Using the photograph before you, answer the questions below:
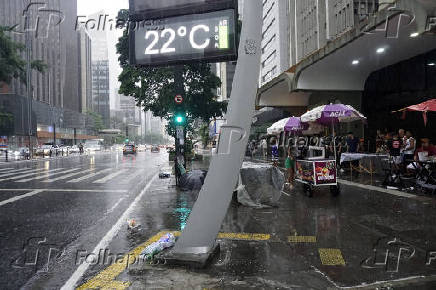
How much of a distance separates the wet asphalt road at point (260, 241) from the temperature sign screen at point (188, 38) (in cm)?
417

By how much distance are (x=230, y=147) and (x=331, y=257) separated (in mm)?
2163

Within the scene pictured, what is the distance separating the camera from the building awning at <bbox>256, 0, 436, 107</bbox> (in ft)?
38.7

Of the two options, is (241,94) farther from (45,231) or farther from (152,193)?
(152,193)

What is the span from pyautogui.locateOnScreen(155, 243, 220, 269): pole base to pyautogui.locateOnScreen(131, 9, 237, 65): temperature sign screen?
624cm

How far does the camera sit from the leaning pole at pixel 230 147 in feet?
15.6

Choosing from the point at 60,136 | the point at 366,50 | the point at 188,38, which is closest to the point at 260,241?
the point at 188,38

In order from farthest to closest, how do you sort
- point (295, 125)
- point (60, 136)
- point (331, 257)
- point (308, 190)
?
point (60, 136)
point (295, 125)
point (308, 190)
point (331, 257)

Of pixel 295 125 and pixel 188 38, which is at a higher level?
pixel 188 38

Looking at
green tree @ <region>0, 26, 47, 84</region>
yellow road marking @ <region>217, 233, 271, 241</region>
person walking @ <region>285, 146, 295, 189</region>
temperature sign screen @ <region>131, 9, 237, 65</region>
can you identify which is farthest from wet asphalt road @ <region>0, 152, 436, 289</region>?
green tree @ <region>0, 26, 47, 84</region>

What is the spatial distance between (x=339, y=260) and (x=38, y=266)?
4.19 metres

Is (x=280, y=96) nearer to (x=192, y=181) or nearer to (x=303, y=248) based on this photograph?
(x=192, y=181)

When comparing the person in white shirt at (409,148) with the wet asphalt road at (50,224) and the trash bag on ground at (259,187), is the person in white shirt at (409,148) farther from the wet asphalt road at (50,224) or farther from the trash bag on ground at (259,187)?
the wet asphalt road at (50,224)

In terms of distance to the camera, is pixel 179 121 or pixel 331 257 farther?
pixel 179 121

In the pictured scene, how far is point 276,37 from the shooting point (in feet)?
180
